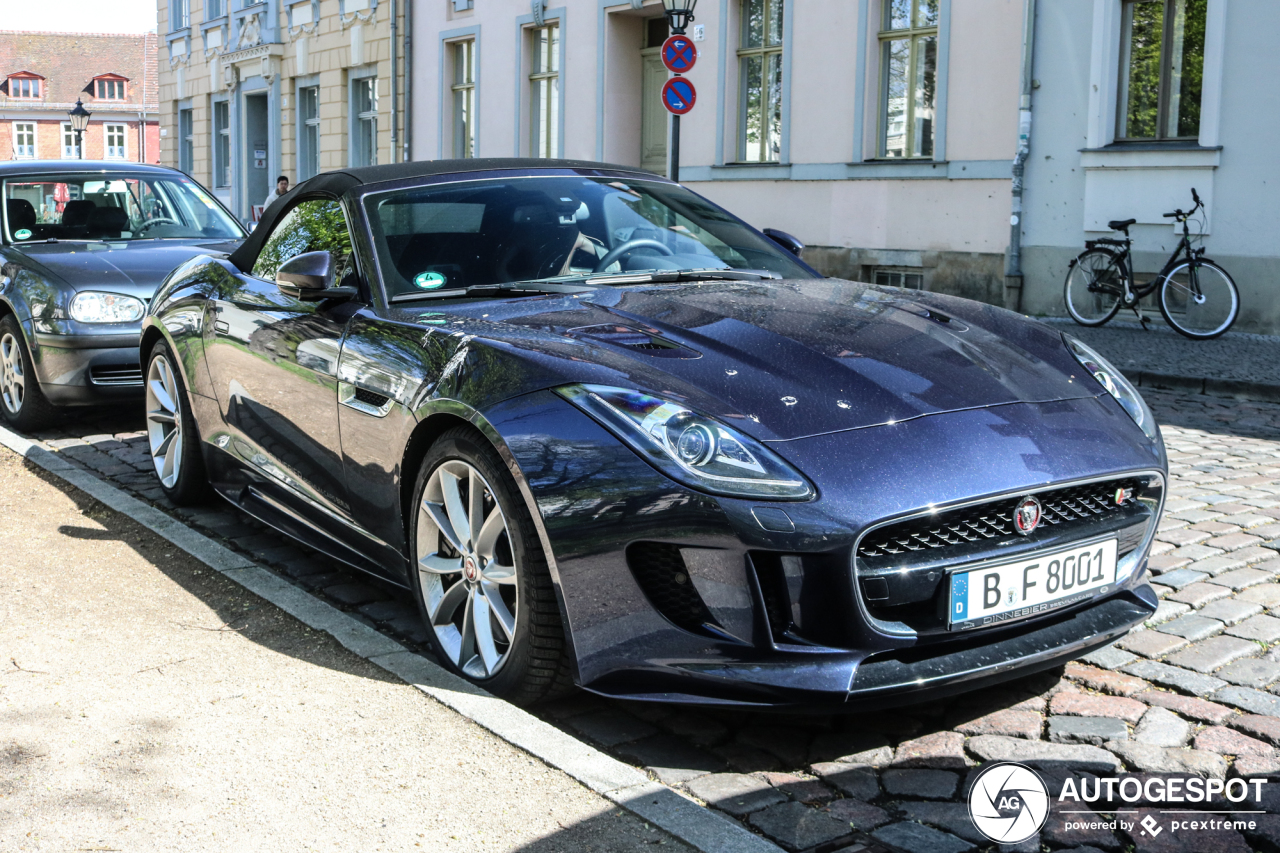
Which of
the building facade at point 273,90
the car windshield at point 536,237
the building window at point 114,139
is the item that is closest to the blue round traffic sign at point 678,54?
the car windshield at point 536,237

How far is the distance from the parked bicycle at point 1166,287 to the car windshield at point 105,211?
8.32m

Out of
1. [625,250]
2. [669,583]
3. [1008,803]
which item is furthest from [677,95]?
[1008,803]

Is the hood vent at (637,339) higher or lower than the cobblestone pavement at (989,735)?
higher

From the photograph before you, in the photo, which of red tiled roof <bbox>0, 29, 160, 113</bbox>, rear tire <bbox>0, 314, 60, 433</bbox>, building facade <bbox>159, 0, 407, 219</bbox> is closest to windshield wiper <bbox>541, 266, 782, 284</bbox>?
rear tire <bbox>0, 314, 60, 433</bbox>

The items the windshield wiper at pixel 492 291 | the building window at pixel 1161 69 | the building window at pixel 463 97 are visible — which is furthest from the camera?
the building window at pixel 463 97

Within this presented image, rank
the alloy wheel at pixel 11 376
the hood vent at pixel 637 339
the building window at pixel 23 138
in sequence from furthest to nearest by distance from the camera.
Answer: the building window at pixel 23 138, the alloy wheel at pixel 11 376, the hood vent at pixel 637 339

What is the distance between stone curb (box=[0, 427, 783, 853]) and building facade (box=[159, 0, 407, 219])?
2186 cm

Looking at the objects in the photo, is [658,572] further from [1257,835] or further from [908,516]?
[1257,835]

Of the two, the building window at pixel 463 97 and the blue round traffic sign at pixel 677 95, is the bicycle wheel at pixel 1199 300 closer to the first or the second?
the blue round traffic sign at pixel 677 95

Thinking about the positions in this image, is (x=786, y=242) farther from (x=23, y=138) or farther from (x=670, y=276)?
(x=23, y=138)

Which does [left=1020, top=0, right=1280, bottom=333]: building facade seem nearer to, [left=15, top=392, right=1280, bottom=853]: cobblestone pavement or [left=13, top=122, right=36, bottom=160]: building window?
[left=15, top=392, right=1280, bottom=853]: cobblestone pavement

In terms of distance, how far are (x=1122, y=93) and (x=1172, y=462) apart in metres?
8.20

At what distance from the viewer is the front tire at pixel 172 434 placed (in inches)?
226

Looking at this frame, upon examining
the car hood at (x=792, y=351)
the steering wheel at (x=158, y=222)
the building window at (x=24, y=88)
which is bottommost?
the car hood at (x=792, y=351)
